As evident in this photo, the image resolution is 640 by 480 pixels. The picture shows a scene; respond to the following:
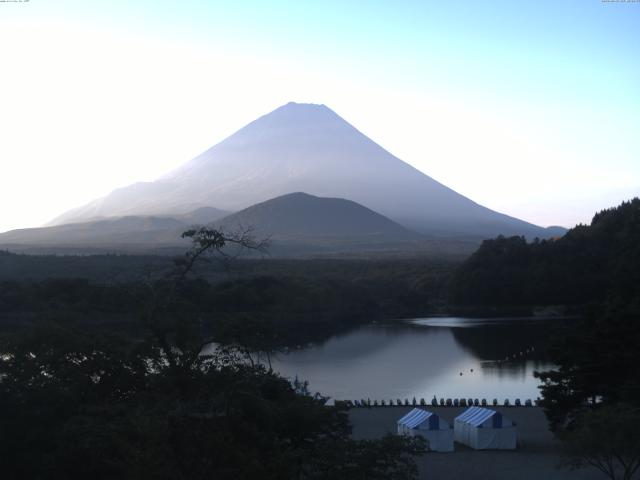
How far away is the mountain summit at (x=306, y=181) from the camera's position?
85.1m

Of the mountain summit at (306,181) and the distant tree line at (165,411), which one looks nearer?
the distant tree line at (165,411)

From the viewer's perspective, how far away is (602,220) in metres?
39.0

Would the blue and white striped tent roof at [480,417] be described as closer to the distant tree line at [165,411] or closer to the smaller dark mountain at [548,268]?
the distant tree line at [165,411]

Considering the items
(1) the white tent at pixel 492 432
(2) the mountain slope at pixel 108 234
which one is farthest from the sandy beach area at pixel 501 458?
(2) the mountain slope at pixel 108 234

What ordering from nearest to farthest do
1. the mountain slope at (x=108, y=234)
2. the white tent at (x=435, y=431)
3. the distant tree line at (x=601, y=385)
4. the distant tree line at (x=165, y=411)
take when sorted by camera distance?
the distant tree line at (x=165, y=411), the distant tree line at (x=601, y=385), the white tent at (x=435, y=431), the mountain slope at (x=108, y=234)

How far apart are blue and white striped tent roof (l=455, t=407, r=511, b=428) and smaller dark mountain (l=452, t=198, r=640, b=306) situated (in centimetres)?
2016

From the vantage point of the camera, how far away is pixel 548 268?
109 ft

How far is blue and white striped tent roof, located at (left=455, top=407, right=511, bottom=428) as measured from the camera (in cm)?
1033

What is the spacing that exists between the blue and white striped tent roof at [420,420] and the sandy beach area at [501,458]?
0.33 metres

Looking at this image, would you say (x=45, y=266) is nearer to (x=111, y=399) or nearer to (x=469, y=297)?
(x=469, y=297)

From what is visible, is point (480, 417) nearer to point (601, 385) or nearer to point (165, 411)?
point (601, 385)

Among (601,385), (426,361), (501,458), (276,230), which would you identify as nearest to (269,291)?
(426,361)

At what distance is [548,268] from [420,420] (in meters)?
23.8

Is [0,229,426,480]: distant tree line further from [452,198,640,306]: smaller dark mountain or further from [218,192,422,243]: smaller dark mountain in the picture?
[218,192,422,243]: smaller dark mountain
